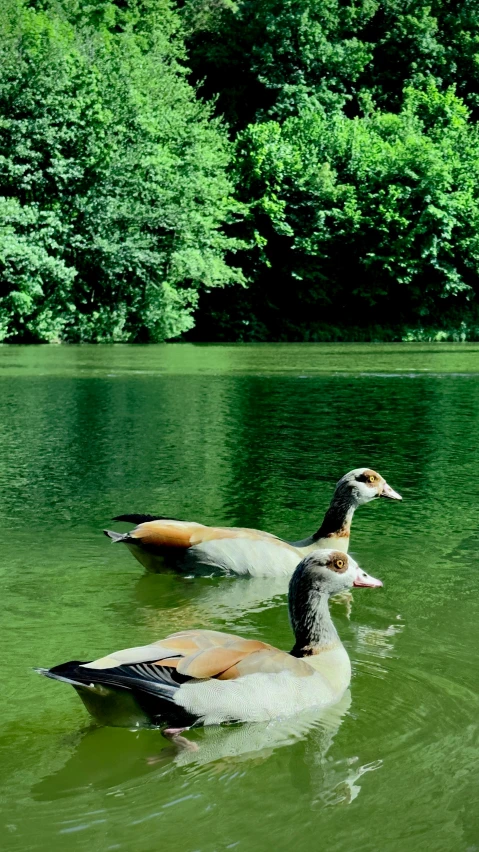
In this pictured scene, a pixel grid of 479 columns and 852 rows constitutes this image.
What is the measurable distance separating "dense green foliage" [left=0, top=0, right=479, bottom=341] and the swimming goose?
103 ft

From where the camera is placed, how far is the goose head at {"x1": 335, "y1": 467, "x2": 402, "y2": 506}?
6828 millimetres

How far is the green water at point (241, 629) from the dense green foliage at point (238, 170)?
24.7 metres

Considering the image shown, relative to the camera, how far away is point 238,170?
46.2 m

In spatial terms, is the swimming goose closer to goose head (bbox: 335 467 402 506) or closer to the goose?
the goose

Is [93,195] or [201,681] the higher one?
[93,195]

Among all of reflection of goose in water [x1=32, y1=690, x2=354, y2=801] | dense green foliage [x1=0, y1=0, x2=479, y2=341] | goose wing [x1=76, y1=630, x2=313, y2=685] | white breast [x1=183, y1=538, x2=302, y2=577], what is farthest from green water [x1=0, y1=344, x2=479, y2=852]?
dense green foliage [x1=0, y1=0, x2=479, y2=341]

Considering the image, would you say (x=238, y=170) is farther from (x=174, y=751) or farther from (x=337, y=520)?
(x=174, y=751)

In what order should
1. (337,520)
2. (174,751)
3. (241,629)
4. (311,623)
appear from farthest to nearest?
1. (337,520)
2. (241,629)
3. (311,623)
4. (174,751)

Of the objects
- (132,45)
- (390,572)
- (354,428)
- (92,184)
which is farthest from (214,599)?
(132,45)

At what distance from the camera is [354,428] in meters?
13.5

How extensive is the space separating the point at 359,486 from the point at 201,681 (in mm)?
3153

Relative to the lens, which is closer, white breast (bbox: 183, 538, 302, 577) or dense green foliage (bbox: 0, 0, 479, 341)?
white breast (bbox: 183, 538, 302, 577)

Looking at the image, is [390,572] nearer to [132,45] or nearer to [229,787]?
[229,787]

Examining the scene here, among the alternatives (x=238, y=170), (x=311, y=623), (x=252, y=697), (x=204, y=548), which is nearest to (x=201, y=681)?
(x=252, y=697)
